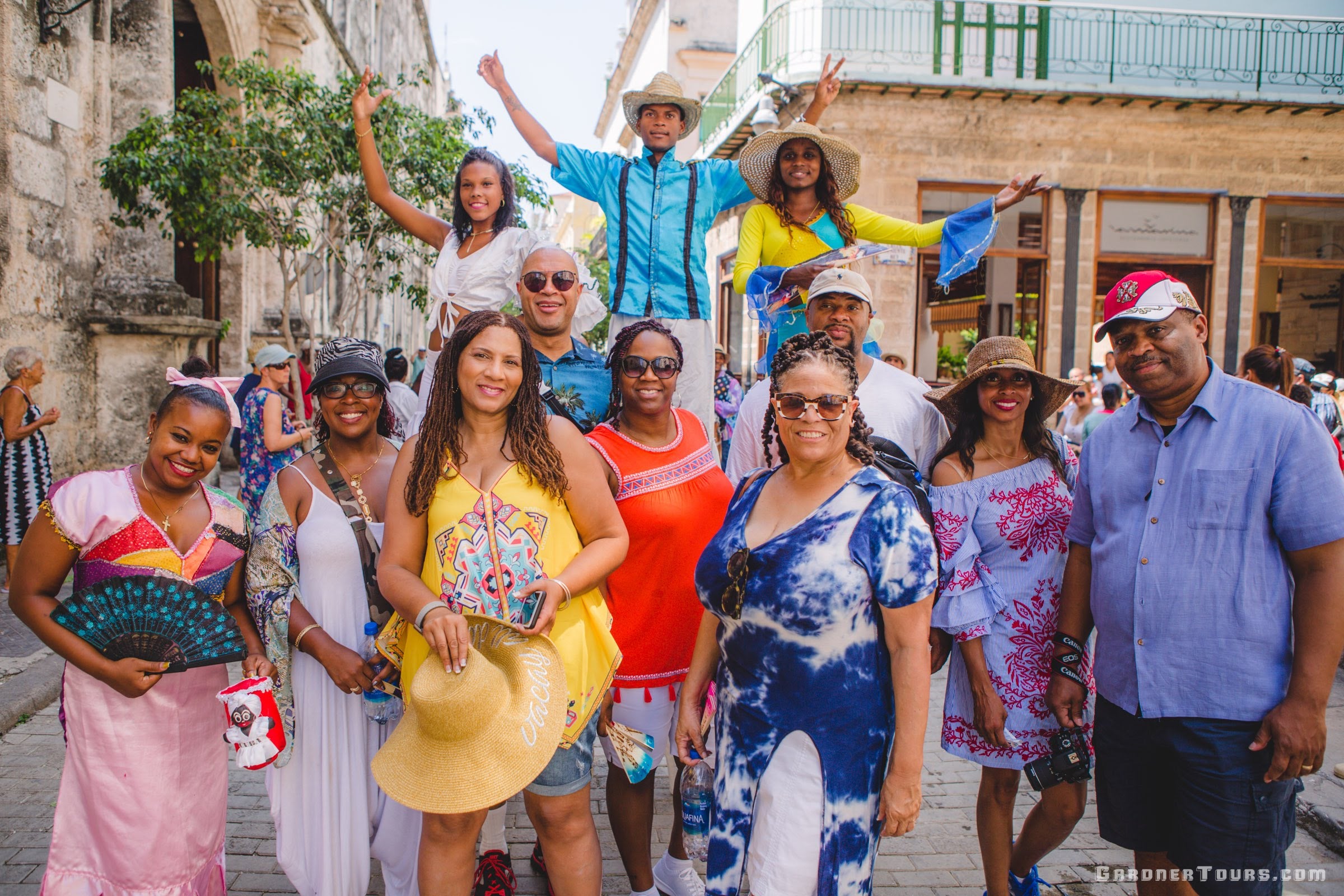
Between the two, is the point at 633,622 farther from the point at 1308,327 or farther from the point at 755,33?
the point at 1308,327

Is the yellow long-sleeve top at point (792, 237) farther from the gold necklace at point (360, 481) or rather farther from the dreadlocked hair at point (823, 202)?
the gold necklace at point (360, 481)

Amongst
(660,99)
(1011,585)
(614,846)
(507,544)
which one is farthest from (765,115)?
(507,544)

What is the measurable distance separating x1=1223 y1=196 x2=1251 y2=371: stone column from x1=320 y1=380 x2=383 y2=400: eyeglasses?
574 inches

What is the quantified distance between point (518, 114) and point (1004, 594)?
10.5 feet

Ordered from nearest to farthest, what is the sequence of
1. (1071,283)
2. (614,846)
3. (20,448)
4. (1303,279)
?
(614,846)
(20,448)
(1071,283)
(1303,279)

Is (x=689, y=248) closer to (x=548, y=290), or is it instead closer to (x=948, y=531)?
(x=548, y=290)

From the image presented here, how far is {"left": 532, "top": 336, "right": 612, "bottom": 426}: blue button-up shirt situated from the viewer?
348 centimetres

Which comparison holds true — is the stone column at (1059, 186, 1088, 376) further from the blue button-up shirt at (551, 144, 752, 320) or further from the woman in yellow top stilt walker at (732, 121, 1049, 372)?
the blue button-up shirt at (551, 144, 752, 320)

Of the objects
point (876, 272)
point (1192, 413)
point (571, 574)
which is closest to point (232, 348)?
point (876, 272)

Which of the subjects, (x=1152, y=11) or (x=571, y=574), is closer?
(x=571, y=574)

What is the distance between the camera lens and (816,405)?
7.63ft

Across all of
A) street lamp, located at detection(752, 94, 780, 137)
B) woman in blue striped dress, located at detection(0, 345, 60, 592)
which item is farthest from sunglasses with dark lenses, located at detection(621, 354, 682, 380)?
street lamp, located at detection(752, 94, 780, 137)

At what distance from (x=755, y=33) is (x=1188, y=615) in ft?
47.5

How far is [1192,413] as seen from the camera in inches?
98.0
